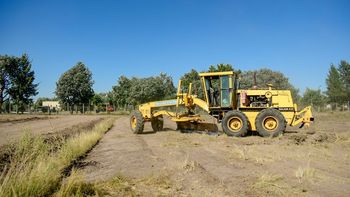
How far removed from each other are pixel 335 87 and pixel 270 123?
2748 inches

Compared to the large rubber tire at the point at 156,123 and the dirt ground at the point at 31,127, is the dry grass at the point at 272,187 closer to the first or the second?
the dirt ground at the point at 31,127

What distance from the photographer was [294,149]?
10.1 metres

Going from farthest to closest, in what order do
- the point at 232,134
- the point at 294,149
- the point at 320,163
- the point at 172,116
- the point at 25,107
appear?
the point at 25,107, the point at 172,116, the point at 232,134, the point at 294,149, the point at 320,163

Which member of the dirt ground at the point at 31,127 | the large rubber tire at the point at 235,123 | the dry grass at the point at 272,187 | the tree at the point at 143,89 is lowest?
the dry grass at the point at 272,187

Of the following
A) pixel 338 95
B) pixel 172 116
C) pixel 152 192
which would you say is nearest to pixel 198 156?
pixel 152 192

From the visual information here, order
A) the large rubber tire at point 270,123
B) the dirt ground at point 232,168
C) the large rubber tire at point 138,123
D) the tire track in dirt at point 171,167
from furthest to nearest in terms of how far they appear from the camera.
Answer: the large rubber tire at point 138,123, the large rubber tire at point 270,123, the tire track in dirt at point 171,167, the dirt ground at point 232,168

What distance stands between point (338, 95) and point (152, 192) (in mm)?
77086

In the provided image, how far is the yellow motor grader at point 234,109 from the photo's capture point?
13.5 m

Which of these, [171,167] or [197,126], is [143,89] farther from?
[171,167]

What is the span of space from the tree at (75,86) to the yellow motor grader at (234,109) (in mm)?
50102

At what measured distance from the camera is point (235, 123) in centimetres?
1405

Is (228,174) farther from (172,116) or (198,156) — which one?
(172,116)

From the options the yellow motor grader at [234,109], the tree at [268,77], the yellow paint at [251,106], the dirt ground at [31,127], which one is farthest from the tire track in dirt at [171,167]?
the tree at [268,77]

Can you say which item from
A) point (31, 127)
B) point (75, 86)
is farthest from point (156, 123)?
point (75, 86)
